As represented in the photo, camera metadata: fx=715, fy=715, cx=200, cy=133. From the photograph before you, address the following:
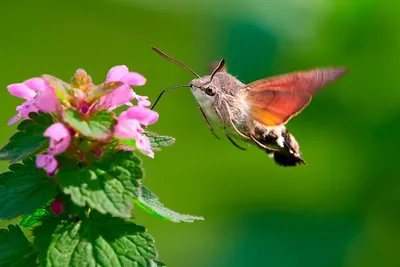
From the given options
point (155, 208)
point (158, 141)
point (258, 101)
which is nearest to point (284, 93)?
point (258, 101)

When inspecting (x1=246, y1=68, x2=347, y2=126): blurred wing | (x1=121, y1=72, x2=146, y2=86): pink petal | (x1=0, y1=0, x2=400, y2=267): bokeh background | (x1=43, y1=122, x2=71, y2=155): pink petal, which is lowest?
(x1=43, y1=122, x2=71, y2=155): pink petal

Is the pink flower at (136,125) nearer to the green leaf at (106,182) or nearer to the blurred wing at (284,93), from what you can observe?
the green leaf at (106,182)

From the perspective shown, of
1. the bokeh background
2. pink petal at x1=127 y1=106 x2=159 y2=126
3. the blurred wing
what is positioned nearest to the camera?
pink petal at x1=127 y1=106 x2=159 y2=126

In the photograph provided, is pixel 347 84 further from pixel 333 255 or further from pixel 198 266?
pixel 198 266

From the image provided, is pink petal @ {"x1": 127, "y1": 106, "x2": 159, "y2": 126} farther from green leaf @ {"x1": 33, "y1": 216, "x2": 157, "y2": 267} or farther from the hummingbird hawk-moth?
the hummingbird hawk-moth

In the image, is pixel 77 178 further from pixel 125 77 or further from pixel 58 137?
pixel 125 77

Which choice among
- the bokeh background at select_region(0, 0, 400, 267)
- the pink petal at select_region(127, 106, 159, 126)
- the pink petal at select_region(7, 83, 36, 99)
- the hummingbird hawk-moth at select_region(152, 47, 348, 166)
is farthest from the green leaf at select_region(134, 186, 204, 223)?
the bokeh background at select_region(0, 0, 400, 267)

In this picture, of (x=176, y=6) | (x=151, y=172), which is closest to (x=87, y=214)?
(x=151, y=172)

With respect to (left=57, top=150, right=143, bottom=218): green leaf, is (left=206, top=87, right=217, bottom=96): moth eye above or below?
above
